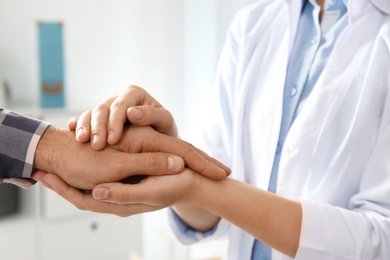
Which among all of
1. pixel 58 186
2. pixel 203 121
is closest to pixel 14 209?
pixel 203 121

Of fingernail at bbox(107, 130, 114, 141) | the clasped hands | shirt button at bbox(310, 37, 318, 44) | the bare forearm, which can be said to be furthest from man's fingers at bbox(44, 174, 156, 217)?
shirt button at bbox(310, 37, 318, 44)

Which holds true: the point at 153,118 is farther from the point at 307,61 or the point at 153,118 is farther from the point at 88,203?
the point at 307,61

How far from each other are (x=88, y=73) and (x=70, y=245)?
2.94 ft

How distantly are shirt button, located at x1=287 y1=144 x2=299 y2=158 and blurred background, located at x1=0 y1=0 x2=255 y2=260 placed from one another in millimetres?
1348

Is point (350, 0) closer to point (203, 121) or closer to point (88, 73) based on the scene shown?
point (203, 121)

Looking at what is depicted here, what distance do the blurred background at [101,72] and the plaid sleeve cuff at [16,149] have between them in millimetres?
1331

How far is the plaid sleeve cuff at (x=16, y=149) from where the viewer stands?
3.18 ft

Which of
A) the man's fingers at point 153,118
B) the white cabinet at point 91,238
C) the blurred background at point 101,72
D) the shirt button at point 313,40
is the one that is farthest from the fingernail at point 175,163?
the white cabinet at point 91,238

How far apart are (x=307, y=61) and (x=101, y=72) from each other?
181cm

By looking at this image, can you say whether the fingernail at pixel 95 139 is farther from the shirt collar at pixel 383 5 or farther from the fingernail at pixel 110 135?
the shirt collar at pixel 383 5

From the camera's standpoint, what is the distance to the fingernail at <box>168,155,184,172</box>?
949 millimetres

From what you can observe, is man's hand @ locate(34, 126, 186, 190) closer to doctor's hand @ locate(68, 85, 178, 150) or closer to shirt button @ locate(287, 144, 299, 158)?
doctor's hand @ locate(68, 85, 178, 150)

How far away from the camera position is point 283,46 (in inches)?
46.3

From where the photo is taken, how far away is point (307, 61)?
1131 mm
